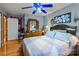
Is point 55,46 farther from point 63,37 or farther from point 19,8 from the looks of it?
point 19,8

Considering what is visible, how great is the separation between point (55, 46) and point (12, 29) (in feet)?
2.50

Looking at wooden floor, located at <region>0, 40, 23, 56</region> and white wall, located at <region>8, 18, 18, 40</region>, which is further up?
white wall, located at <region>8, 18, 18, 40</region>

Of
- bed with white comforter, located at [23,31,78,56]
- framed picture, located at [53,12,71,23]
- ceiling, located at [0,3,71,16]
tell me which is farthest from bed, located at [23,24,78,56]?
ceiling, located at [0,3,71,16]

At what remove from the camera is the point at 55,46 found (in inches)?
74.5

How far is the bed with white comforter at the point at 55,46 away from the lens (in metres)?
1.87

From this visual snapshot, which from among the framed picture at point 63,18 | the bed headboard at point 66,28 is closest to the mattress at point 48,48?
the bed headboard at point 66,28

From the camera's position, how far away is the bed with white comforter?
1.87 m

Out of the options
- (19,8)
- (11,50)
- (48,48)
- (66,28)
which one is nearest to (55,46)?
(48,48)

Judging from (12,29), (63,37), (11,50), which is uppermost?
(12,29)

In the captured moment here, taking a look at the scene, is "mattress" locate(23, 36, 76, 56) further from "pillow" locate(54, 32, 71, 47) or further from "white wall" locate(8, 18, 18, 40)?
"white wall" locate(8, 18, 18, 40)

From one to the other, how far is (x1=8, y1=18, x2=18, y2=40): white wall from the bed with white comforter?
253 mm

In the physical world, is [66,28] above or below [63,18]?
below

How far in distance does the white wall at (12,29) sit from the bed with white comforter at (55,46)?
25cm

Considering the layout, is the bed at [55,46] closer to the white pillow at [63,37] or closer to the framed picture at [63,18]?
the white pillow at [63,37]
